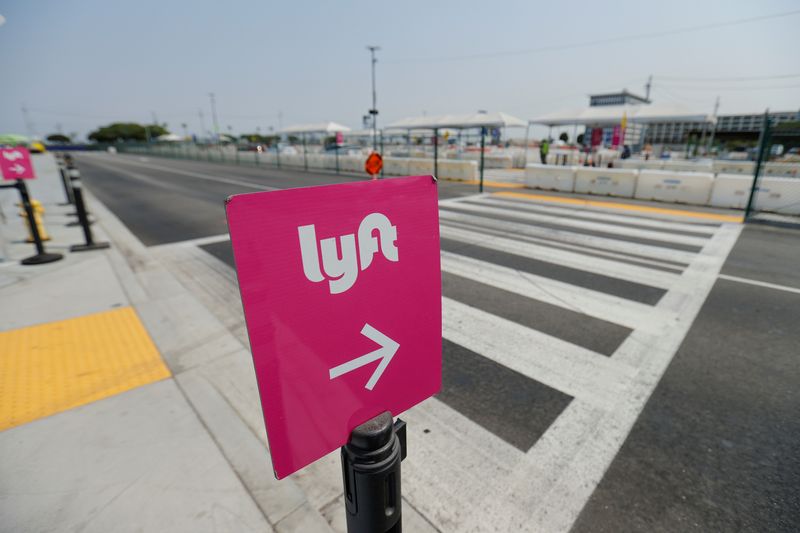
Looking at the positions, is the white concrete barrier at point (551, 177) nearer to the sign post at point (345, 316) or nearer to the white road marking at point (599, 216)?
the white road marking at point (599, 216)

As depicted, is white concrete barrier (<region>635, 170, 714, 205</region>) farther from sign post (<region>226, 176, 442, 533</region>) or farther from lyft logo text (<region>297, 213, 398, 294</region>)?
lyft logo text (<region>297, 213, 398, 294</region>)

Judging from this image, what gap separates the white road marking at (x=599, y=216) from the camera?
852 cm

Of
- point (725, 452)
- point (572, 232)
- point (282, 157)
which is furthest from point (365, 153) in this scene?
point (725, 452)

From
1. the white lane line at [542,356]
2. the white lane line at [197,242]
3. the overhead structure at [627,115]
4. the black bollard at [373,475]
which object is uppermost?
the overhead structure at [627,115]

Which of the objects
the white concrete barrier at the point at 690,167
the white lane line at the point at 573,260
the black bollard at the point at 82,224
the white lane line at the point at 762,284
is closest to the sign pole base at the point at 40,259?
the black bollard at the point at 82,224

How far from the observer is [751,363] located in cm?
351

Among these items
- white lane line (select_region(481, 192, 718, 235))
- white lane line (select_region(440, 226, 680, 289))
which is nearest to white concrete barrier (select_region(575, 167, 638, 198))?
white lane line (select_region(481, 192, 718, 235))

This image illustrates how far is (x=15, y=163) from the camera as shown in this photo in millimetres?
6457

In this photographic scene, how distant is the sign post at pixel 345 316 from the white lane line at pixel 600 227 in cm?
801

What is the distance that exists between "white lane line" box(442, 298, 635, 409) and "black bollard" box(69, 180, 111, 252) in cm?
662

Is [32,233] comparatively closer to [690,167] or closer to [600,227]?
[600,227]

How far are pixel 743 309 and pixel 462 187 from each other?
37.6ft

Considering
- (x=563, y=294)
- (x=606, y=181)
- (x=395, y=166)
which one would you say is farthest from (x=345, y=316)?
(x=395, y=166)

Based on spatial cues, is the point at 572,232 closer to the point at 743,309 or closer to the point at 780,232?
the point at 743,309
